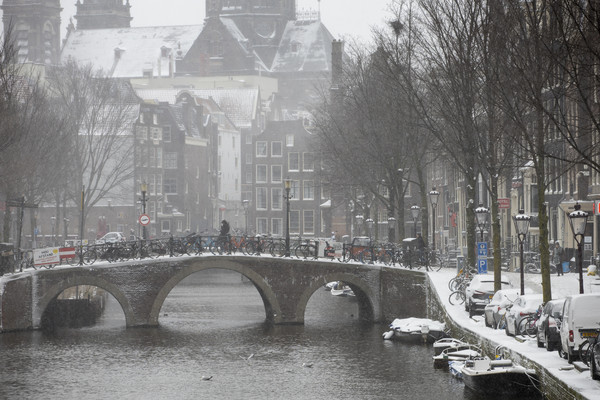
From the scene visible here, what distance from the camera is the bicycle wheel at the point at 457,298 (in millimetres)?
48759

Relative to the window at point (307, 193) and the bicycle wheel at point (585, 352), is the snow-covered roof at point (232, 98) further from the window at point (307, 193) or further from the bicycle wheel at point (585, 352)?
the bicycle wheel at point (585, 352)

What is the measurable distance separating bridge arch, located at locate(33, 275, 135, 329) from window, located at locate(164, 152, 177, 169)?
219 feet

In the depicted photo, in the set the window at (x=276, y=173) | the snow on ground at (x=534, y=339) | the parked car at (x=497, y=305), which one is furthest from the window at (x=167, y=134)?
the parked car at (x=497, y=305)

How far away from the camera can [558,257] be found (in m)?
57.9

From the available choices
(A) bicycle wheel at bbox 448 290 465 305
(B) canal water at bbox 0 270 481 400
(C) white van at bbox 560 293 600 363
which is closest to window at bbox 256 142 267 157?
(B) canal water at bbox 0 270 481 400

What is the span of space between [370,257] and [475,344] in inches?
824

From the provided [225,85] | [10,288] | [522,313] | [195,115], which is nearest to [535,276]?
[522,313]

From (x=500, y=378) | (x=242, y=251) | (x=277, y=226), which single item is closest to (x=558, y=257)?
(x=242, y=251)

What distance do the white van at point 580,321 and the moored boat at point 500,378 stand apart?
59.5 inches

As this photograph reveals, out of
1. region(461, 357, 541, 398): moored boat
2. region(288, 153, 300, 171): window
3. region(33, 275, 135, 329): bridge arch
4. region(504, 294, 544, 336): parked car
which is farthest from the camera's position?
region(288, 153, 300, 171): window

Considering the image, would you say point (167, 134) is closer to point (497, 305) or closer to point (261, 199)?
point (261, 199)

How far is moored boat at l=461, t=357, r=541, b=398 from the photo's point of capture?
33.3 meters

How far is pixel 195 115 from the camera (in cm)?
13738

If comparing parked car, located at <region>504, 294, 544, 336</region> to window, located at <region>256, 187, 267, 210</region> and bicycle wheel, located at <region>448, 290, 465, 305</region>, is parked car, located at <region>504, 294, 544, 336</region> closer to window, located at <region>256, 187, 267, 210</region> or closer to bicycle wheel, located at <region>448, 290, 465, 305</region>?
bicycle wheel, located at <region>448, 290, 465, 305</region>
